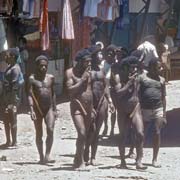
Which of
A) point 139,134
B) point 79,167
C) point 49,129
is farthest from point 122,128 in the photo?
point 49,129

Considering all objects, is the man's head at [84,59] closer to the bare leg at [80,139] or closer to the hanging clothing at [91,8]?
the bare leg at [80,139]

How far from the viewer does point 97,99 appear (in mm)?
12695

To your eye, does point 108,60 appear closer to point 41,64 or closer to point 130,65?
point 41,64

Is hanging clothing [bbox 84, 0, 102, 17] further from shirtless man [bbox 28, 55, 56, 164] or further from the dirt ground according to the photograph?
shirtless man [bbox 28, 55, 56, 164]

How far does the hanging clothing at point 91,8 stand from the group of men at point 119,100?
714cm

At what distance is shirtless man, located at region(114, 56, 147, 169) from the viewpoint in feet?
39.9

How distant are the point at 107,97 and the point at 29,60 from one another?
735cm

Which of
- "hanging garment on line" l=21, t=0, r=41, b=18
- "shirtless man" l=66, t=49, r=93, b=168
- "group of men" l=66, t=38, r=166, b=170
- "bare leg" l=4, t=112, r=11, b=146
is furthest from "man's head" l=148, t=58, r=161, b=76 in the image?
"hanging garment on line" l=21, t=0, r=41, b=18

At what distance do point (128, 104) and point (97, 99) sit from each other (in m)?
0.63

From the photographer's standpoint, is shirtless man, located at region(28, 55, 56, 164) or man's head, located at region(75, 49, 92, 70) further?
shirtless man, located at region(28, 55, 56, 164)

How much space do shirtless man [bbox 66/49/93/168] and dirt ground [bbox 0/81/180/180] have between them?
0.38 meters

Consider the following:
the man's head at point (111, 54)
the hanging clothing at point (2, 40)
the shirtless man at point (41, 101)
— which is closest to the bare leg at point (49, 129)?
the shirtless man at point (41, 101)

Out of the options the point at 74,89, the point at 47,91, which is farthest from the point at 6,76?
the point at 74,89

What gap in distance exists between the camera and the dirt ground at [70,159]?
11.6 meters
